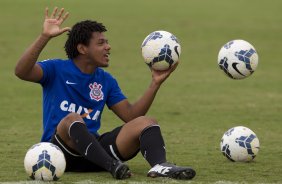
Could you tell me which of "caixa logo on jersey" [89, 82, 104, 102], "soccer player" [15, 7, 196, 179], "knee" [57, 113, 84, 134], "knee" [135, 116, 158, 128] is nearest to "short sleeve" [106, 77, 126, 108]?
"soccer player" [15, 7, 196, 179]

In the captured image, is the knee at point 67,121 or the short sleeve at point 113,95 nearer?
the knee at point 67,121

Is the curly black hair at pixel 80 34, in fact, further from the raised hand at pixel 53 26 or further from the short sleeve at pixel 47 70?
the raised hand at pixel 53 26

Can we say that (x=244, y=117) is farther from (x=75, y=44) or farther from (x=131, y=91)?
(x=75, y=44)

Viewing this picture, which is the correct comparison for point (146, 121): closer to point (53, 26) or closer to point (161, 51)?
point (161, 51)

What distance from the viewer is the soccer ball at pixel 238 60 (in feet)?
40.8

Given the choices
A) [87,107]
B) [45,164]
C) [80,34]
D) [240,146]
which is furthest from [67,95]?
[240,146]

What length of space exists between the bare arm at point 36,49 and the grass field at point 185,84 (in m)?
1.19

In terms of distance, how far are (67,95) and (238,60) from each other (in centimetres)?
277

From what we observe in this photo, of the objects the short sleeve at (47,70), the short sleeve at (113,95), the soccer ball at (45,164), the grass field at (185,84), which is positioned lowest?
the grass field at (185,84)

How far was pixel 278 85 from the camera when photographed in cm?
2342

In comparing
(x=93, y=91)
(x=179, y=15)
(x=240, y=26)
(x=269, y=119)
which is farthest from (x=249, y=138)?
(x=179, y=15)

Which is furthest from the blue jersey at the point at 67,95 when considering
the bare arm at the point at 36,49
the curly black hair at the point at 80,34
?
the bare arm at the point at 36,49

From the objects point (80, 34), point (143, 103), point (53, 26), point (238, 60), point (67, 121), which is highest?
point (53, 26)

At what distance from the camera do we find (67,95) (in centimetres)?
1088
